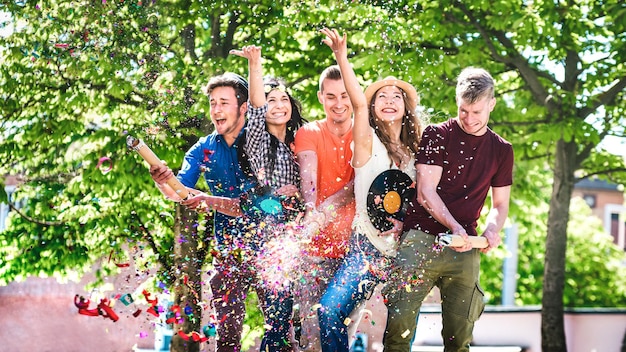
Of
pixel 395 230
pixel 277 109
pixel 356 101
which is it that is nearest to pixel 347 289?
pixel 395 230

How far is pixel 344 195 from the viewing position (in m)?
5.18

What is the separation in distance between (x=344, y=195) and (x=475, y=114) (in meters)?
0.92

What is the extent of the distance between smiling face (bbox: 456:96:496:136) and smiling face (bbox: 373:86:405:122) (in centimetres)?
36

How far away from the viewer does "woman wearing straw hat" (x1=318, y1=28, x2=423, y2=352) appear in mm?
4840

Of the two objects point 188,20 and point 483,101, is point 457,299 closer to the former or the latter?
point 483,101

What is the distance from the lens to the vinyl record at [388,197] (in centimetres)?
500

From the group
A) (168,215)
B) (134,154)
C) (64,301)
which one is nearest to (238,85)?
(168,215)

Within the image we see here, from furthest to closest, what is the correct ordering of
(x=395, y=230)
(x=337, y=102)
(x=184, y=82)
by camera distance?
(x=184, y=82) < (x=337, y=102) < (x=395, y=230)

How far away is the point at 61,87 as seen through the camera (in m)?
7.15

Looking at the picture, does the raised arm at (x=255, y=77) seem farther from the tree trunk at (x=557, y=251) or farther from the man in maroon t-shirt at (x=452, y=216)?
the tree trunk at (x=557, y=251)

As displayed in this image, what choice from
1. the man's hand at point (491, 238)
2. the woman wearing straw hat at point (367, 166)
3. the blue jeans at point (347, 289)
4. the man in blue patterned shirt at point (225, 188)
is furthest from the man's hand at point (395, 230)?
the man in blue patterned shirt at point (225, 188)

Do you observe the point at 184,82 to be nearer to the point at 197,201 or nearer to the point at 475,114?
the point at 197,201

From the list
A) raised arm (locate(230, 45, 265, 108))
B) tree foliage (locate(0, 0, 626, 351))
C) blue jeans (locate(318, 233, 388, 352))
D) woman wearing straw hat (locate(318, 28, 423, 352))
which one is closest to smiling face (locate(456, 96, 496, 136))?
woman wearing straw hat (locate(318, 28, 423, 352))

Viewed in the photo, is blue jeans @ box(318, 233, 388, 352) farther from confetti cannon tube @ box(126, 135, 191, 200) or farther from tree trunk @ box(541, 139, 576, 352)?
tree trunk @ box(541, 139, 576, 352)
